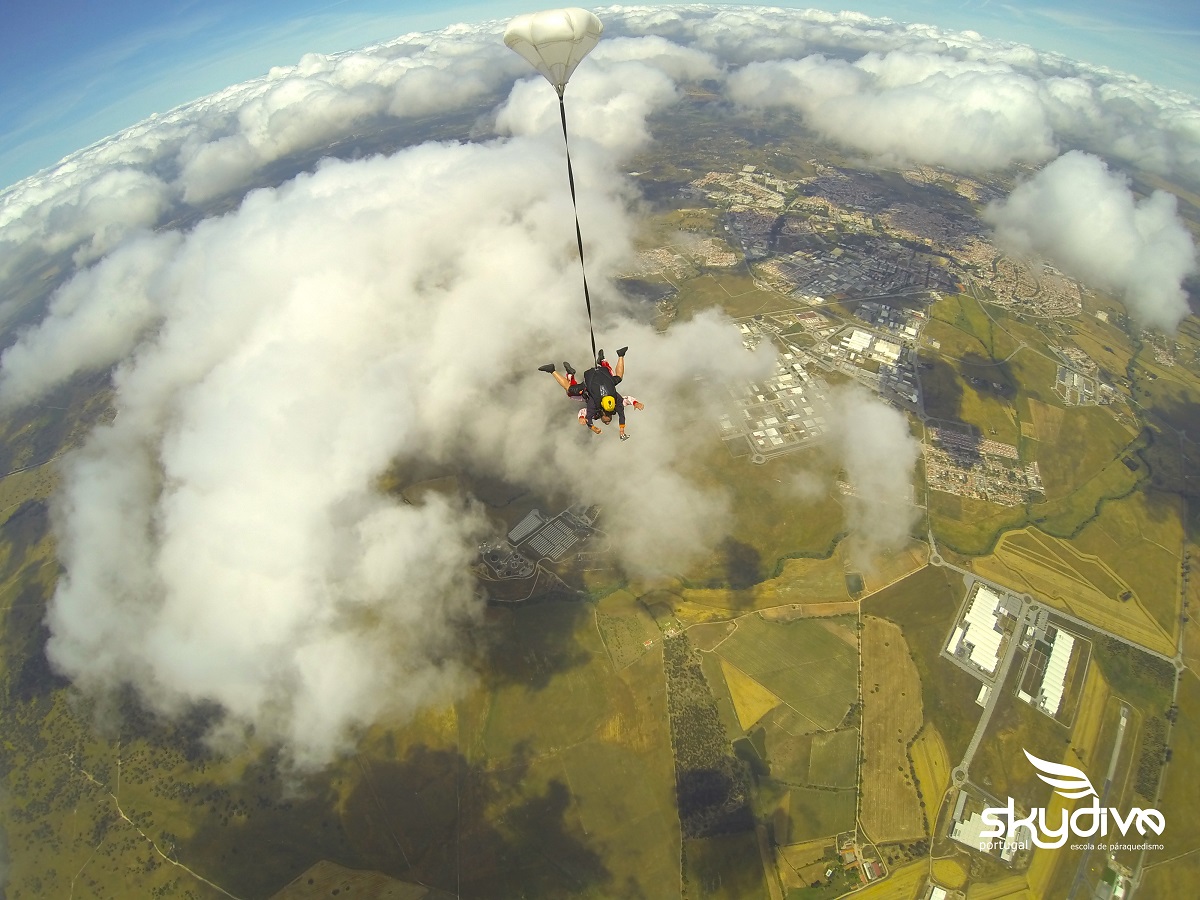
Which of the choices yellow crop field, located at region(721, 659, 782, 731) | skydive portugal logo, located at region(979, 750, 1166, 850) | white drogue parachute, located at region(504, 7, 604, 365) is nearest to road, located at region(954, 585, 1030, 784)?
skydive portugal logo, located at region(979, 750, 1166, 850)

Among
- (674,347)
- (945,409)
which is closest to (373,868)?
(674,347)

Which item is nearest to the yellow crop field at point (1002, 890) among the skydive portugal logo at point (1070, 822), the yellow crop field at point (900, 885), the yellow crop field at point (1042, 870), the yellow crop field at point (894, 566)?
the yellow crop field at point (1042, 870)

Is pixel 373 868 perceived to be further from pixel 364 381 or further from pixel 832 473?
pixel 832 473

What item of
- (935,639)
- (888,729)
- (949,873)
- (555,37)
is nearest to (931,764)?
(888,729)

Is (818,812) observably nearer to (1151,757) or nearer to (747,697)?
(747,697)

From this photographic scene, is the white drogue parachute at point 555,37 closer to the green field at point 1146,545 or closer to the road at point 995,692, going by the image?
the road at point 995,692

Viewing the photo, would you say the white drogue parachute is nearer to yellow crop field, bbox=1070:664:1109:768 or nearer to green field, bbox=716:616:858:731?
green field, bbox=716:616:858:731
